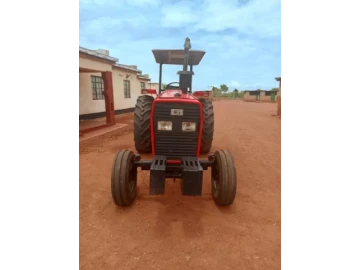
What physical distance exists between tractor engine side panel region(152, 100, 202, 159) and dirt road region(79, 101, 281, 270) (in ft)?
2.58

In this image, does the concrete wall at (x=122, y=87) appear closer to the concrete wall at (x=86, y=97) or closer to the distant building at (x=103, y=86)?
the distant building at (x=103, y=86)

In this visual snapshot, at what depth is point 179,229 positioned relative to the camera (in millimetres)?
2543

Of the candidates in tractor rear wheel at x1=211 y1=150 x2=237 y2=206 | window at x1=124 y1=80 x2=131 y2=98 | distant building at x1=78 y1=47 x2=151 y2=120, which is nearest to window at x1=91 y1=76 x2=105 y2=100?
distant building at x1=78 y1=47 x2=151 y2=120

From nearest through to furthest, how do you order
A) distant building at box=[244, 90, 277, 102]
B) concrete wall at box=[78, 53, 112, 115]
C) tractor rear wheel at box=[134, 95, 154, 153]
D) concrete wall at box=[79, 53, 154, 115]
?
tractor rear wheel at box=[134, 95, 154, 153] → concrete wall at box=[79, 53, 154, 115] → concrete wall at box=[78, 53, 112, 115] → distant building at box=[244, 90, 277, 102]

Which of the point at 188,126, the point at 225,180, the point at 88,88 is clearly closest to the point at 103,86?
the point at 88,88

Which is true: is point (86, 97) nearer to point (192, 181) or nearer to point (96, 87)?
point (96, 87)

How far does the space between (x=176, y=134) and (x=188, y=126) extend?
22 cm

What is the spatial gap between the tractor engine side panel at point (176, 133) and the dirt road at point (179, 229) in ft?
2.58

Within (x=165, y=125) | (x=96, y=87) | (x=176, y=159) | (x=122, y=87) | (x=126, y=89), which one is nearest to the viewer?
(x=165, y=125)

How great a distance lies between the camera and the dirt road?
2084 millimetres

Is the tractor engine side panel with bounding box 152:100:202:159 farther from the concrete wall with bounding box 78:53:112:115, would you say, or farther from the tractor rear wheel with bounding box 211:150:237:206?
the concrete wall with bounding box 78:53:112:115

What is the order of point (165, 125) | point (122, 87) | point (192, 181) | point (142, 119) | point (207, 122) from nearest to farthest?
point (192, 181) < point (165, 125) < point (142, 119) < point (207, 122) < point (122, 87)

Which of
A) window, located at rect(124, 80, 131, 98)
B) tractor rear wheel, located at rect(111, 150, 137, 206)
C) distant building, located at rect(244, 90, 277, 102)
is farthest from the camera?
distant building, located at rect(244, 90, 277, 102)

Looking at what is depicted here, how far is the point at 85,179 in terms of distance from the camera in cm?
392
